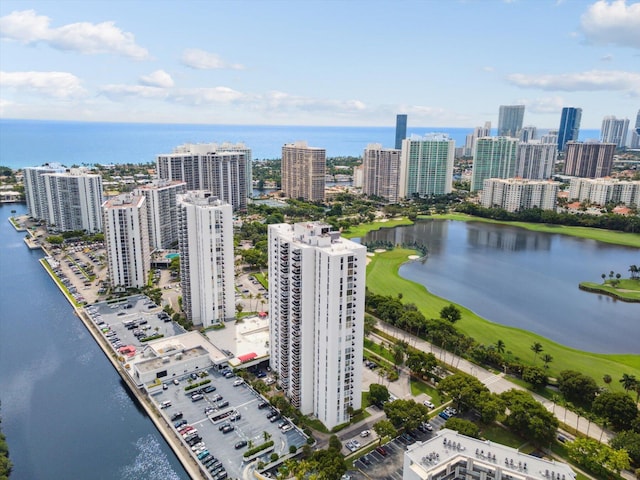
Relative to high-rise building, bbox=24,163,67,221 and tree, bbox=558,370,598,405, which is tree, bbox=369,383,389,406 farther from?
high-rise building, bbox=24,163,67,221

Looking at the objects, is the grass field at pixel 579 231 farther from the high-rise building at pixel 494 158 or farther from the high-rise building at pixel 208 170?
the high-rise building at pixel 208 170

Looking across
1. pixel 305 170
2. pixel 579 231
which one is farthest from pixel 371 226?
pixel 579 231

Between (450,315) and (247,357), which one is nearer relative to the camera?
(247,357)

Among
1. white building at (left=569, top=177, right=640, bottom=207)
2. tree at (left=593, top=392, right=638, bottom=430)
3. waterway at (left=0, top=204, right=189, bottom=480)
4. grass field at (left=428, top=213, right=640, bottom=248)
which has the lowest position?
waterway at (left=0, top=204, right=189, bottom=480)

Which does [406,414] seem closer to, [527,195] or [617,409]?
[617,409]

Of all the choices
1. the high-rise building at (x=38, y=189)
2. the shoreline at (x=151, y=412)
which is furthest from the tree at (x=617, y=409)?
the high-rise building at (x=38, y=189)

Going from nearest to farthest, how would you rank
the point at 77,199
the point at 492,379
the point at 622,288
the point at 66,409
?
1. the point at 66,409
2. the point at 492,379
3. the point at 622,288
4. the point at 77,199

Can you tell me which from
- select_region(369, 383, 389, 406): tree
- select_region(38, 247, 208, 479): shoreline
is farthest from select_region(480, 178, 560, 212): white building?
select_region(38, 247, 208, 479): shoreline
